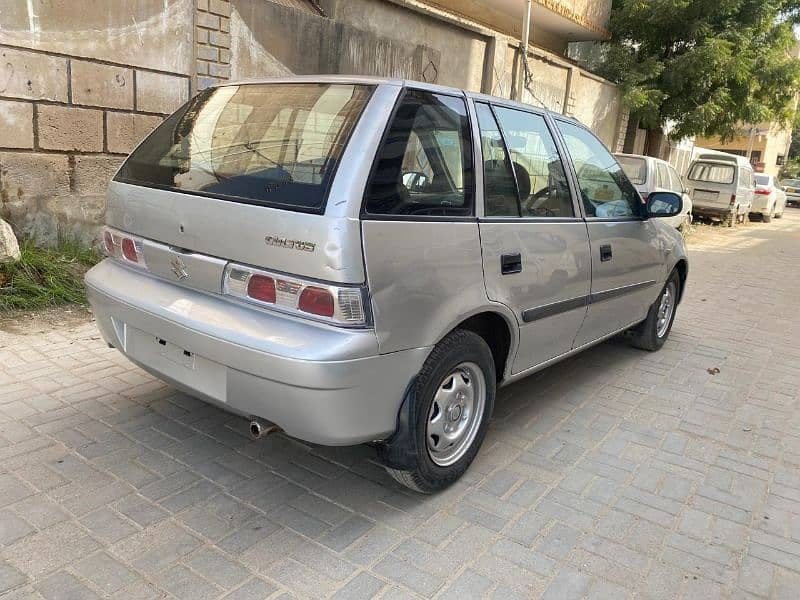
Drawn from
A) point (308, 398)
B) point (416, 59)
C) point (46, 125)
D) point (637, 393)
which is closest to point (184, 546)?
point (308, 398)

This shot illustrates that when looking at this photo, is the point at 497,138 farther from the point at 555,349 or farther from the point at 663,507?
the point at 663,507

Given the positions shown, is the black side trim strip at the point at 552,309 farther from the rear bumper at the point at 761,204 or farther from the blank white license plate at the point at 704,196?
the rear bumper at the point at 761,204

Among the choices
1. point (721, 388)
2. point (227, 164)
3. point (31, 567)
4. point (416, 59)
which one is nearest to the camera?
point (31, 567)

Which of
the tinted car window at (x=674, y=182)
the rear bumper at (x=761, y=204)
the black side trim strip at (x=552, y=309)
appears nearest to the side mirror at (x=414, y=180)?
the black side trim strip at (x=552, y=309)

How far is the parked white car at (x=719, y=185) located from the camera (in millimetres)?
17406

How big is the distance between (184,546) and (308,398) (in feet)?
2.57

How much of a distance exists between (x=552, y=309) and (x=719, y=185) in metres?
16.3

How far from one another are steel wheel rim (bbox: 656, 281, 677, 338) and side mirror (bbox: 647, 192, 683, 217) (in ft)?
3.30

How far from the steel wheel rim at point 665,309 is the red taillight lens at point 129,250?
4.09 m

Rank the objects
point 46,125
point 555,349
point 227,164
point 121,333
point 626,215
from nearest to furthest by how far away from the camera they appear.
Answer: point 227,164 → point 121,333 → point 555,349 → point 626,215 → point 46,125

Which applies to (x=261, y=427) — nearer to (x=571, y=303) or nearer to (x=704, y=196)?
(x=571, y=303)

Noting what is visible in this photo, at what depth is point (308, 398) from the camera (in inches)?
93.4

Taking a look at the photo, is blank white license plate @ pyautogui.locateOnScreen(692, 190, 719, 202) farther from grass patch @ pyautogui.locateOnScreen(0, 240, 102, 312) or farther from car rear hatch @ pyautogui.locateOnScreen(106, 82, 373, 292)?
car rear hatch @ pyautogui.locateOnScreen(106, 82, 373, 292)

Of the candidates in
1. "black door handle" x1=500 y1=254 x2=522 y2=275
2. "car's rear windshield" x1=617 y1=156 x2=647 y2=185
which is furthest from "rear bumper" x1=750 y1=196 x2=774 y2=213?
"black door handle" x1=500 y1=254 x2=522 y2=275
